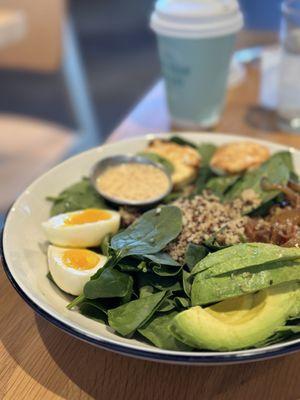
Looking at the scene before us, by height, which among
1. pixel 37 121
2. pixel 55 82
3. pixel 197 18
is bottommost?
pixel 55 82

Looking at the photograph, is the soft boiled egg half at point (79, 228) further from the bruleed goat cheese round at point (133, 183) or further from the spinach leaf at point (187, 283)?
the spinach leaf at point (187, 283)

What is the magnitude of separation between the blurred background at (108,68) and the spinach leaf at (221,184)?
1.24 meters

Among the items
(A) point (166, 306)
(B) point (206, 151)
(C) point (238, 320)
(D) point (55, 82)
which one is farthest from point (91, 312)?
(D) point (55, 82)

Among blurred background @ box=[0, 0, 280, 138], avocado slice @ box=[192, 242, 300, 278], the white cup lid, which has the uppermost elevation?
the white cup lid

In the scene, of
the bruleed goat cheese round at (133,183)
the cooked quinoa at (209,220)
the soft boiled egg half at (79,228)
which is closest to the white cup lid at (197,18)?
the bruleed goat cheese round at (133,183)

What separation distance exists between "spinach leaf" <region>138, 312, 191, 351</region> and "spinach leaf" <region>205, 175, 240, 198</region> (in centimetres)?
42

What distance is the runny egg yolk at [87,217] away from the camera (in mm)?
1021

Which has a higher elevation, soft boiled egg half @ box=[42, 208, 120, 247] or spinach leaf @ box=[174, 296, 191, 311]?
soft boiled egg half @ box=[42, 208, 120, 247]

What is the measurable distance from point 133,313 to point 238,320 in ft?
0.51

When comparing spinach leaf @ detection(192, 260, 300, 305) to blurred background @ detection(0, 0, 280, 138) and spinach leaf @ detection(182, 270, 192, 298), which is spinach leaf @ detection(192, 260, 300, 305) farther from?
blurred background @ detection(0, 0, 280, 138)

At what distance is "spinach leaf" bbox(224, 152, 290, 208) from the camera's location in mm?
1141

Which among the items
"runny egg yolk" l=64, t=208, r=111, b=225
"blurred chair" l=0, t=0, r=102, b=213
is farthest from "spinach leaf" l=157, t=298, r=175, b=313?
"blurred chair" l=0, t=0, r=102, b=213

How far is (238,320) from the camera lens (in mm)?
771

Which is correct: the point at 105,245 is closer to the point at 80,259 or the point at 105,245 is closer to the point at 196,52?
the point at 80,259
